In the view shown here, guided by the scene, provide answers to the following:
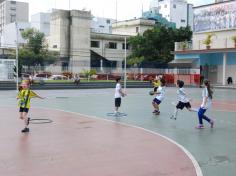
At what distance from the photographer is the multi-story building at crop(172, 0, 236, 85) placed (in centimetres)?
4422

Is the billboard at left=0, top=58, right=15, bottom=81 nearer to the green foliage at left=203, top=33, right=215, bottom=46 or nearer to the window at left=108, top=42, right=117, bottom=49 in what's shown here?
the green foliage at left=203, top=33, right=215, bottom=46

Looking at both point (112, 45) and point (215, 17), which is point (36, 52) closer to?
→ point (112, 45)

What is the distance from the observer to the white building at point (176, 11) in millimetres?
110688

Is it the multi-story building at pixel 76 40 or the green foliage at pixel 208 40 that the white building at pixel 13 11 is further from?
the green foliage at pixel 208 40

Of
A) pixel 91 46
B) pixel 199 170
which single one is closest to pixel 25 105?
pixel 199 170

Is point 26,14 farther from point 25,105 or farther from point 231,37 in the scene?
point 25,105

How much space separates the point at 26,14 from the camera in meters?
126

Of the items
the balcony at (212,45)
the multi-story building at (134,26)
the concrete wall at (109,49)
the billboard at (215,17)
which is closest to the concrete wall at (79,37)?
the concrete wall at (109,49)

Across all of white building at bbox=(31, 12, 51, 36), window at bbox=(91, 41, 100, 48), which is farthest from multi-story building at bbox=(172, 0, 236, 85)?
white building at bbox=(31, 12, 51, 36)

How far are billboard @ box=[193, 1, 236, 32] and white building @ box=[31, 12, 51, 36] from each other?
49319mm

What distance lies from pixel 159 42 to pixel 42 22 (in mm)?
41395

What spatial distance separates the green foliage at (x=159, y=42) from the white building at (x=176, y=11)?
5101 centimetres

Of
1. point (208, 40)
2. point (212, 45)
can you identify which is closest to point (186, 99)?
point (208, 40)

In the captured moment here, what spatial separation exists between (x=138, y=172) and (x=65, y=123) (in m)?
6.86
